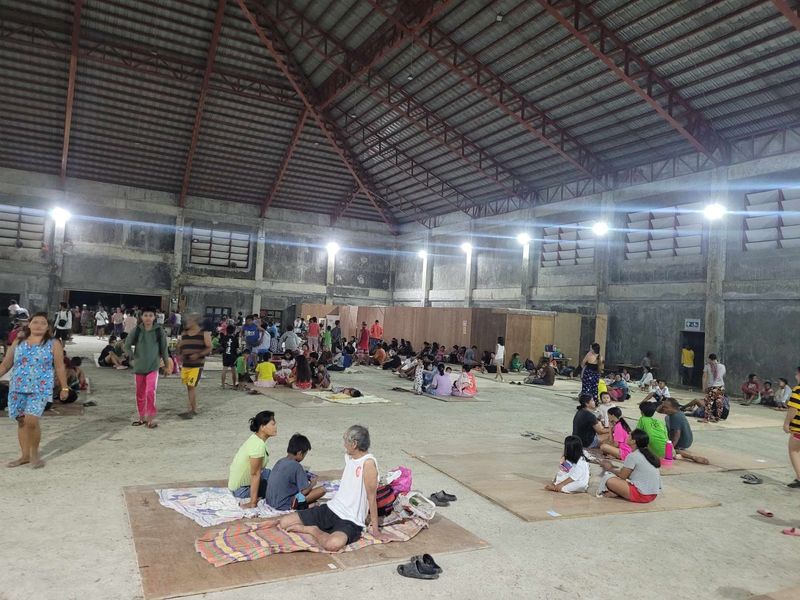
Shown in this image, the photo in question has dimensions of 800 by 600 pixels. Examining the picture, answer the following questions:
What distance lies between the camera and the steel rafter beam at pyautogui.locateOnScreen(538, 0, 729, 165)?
15.3 m

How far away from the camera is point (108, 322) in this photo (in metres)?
28.1

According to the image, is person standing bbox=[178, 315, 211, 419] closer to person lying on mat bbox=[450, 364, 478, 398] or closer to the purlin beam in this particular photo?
person lying on mat bbox=[450, 364, 478, 398]

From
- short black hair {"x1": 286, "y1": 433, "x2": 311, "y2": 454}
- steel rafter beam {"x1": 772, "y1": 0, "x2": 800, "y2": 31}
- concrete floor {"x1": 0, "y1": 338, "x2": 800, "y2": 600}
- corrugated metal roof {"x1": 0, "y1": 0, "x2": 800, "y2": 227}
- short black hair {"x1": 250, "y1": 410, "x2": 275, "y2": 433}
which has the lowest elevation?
concrete floor {"x1": 0, "y1": 338, "x2": 800, "y2": 600}

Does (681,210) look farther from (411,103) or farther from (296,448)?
(296,448)

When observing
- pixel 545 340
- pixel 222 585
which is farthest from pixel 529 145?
pixel 222 585

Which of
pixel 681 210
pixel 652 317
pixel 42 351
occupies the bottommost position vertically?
pixel 42 351

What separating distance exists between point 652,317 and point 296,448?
769 inches

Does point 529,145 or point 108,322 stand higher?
point 529,145

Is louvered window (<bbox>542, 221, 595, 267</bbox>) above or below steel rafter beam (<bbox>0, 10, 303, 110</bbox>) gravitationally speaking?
below

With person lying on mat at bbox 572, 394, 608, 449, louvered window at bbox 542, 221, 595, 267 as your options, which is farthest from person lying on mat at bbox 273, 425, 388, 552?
louvered window at bbox 542, 221, 595, 267

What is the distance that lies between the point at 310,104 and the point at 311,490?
21004 millimetres

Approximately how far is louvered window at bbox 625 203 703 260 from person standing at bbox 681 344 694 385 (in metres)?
3.56

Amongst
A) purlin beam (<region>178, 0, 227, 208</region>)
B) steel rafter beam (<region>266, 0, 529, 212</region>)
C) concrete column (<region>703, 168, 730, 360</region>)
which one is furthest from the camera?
steel rafter beam (<region>266, 0, 529, 212</region>)

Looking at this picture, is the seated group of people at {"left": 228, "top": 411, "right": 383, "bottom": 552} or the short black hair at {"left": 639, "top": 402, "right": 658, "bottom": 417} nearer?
the seated group of people at {"left": 228, "top": 411, "right": 383, "bottom": 552}
